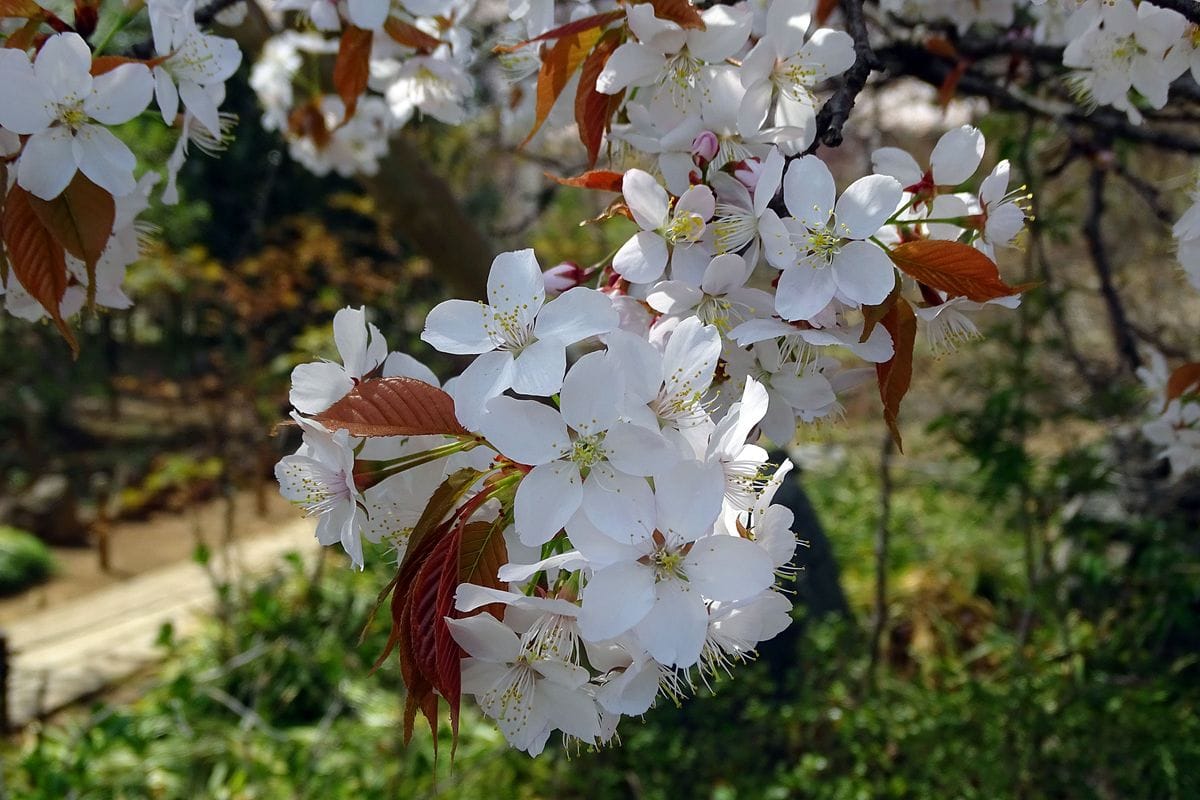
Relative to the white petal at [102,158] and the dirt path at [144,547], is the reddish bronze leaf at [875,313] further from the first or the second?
the dirt path at [144,547]

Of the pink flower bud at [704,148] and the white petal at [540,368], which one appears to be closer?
the white petal at [540,368]

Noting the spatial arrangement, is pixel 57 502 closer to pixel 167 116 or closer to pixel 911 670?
pixel 911 670

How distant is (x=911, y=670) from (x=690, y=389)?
278 centimetres

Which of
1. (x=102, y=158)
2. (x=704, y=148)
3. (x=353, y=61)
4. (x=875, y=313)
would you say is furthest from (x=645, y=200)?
(x=353, y=61)

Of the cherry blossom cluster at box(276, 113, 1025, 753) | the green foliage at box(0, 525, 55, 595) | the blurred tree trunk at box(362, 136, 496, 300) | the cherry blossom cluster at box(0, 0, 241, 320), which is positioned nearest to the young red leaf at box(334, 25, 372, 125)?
the cherry blossom cluster at box(0, 0, 241, 320)

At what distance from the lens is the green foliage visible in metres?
4.32

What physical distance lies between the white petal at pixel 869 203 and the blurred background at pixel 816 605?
391 millimetres

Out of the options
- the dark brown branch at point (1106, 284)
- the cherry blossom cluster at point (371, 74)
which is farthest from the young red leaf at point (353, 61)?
the dark brown branch at point (1106, 284)

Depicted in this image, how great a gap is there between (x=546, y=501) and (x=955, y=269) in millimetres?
379

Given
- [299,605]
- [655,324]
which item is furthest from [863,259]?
[299,605]

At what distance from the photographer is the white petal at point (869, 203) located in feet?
2.39

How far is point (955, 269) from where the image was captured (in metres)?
0.72

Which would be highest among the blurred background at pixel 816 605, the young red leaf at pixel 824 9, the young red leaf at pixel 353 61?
the young red leaf at pixel 824 9

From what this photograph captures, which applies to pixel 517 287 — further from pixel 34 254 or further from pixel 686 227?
pixel 34 254
